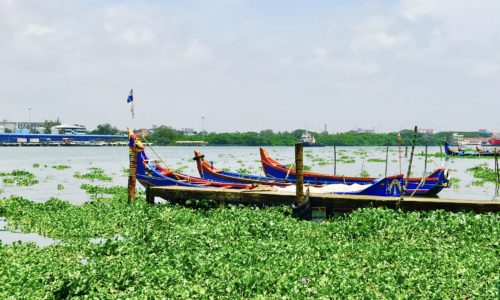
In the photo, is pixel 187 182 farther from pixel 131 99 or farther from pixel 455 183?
pixel 455 183

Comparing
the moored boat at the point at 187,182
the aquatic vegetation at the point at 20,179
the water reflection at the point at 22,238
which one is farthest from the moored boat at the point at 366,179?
the aquatic vegetation at the point at 20,179

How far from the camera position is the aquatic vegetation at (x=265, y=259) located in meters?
9.27

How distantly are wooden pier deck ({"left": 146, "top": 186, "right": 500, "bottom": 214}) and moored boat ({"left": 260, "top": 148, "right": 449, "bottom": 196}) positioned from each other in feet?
13.1

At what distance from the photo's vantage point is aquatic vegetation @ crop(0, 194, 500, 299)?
927cm

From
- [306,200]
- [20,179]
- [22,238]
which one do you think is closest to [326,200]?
[306,200]

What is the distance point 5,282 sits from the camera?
9586 millimetres

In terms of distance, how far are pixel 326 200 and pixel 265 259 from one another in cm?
756

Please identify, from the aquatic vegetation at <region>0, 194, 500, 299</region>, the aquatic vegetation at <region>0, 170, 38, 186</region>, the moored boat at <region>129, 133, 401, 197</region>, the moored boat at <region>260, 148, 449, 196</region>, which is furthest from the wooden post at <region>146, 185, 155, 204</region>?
the aquatic vegetation at <region>0, 170, 38, 186</region>

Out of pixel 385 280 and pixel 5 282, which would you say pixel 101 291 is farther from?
pixel 385 280

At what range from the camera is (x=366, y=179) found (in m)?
27.8

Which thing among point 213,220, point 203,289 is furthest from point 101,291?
point 213,220

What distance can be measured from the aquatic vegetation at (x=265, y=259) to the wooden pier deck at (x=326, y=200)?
73 centimetres

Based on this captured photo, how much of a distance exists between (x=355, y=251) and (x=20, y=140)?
616 feet

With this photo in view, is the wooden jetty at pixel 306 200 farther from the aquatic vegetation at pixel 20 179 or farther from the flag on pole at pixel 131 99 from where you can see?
the aquatic vegetation at pixel 20 179
